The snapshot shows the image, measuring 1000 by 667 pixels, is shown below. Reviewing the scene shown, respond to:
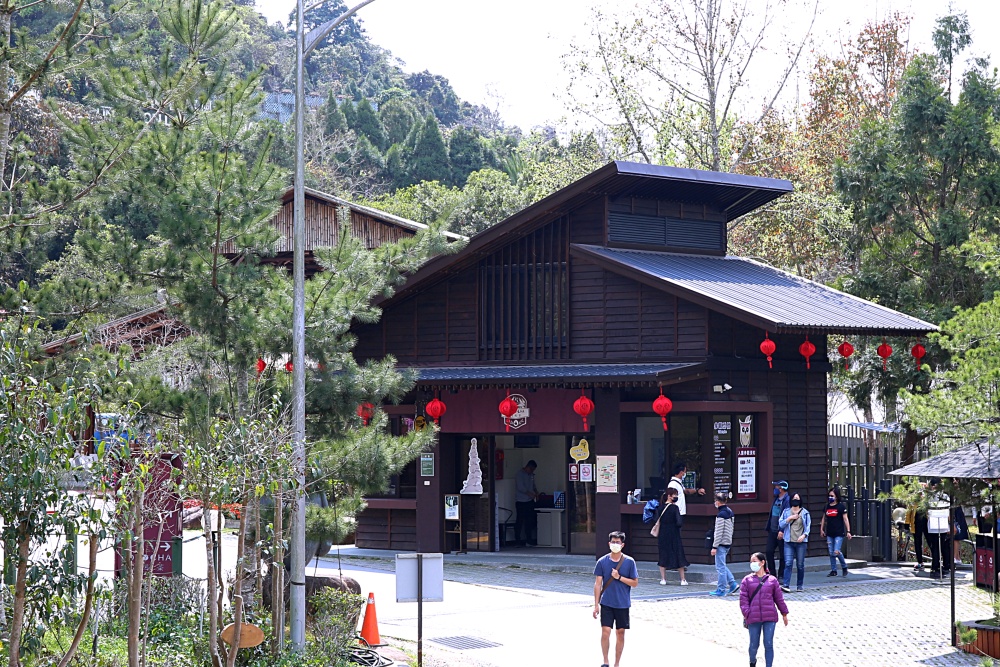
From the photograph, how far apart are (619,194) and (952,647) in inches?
454

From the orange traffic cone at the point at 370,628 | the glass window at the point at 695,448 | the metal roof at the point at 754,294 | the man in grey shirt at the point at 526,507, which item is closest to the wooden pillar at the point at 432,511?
the man in grey shirt at the point at 526,507

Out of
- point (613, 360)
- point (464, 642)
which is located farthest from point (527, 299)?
point (464, 642)

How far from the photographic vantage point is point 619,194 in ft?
82.2

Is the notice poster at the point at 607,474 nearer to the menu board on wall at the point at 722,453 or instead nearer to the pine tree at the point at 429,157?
the menu board on wall at the point at 722,453

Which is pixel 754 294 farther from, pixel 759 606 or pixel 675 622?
pixel 759 606

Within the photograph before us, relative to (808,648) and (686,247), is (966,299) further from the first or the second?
(808,648)

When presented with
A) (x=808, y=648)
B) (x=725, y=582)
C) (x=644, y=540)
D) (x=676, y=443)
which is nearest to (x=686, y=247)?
(x=676, y=443)

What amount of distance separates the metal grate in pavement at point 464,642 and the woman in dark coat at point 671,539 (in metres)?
5.63

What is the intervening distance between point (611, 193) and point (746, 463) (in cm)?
597

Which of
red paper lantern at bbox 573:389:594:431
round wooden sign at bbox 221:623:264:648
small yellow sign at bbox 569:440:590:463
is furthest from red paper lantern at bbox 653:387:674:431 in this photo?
round wooden sign at bbox 221:623:264:648

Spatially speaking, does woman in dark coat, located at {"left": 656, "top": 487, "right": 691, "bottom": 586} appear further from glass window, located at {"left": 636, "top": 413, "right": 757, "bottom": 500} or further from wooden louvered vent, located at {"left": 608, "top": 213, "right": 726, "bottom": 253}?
wooden louvered vent, located at {"left": 608, "top": 213, "right": 726, "bottom": 253}

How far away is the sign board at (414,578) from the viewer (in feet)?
44.9

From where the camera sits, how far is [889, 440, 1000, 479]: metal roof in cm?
1572

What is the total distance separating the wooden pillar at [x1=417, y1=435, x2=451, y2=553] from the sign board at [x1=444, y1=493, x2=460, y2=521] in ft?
0.28
